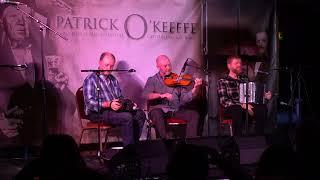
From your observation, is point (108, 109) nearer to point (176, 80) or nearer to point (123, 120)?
point (123, 120)

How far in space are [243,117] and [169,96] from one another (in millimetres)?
1262

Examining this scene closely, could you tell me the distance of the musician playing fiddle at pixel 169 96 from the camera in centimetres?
726

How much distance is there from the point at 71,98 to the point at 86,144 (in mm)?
799

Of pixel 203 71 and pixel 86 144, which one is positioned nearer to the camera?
pixel 86 144

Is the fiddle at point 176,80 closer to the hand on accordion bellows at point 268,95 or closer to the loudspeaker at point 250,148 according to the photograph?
the hand on accordion bellows at point 268,95

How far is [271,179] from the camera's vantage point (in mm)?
2240

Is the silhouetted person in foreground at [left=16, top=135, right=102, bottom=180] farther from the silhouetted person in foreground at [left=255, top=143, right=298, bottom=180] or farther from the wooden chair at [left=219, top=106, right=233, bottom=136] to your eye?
the wooden chair at [left=219, top=106, right=233, bottom=136]

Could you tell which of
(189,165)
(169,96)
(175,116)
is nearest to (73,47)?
(169,96)

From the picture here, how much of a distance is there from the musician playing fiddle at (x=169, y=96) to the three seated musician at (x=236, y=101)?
0.44 m

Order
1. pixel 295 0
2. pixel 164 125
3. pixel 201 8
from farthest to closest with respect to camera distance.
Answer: pixel 295 0 < pixel 201 8 < pixel 164 125

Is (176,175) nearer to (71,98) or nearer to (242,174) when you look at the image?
(242,174)

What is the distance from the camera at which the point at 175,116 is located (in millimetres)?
7305

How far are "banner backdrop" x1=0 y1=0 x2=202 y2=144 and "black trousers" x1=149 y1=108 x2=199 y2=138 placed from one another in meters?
0.58

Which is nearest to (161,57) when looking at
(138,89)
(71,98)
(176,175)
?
(138,89)
